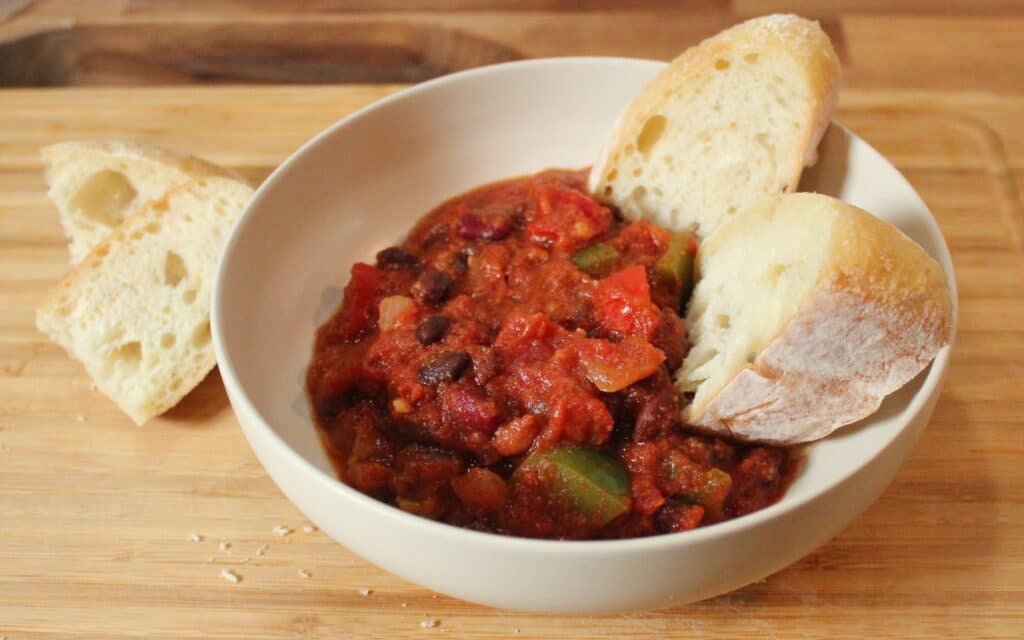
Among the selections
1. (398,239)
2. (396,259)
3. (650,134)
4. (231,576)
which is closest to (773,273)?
(650,134)

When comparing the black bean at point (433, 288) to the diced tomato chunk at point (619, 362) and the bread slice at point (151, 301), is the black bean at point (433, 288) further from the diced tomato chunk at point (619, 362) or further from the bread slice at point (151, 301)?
the bread slice at point (151, 301)

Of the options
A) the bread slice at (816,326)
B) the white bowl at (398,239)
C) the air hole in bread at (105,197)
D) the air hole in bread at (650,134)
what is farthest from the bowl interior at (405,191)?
the air hole in bread at (105,197)

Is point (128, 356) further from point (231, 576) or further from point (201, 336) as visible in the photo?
point (231, 576)

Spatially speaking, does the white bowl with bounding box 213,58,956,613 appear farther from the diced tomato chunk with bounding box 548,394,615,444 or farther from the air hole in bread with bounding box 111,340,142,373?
the air hole in bread with bounding box 111,340,142,373

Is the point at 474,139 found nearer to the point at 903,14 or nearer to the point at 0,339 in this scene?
the point at 0,339

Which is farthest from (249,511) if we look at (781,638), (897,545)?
(897,545)

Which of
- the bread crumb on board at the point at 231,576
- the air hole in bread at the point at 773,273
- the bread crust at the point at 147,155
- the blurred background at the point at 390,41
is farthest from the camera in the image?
the blurred background at the point at 390,41
